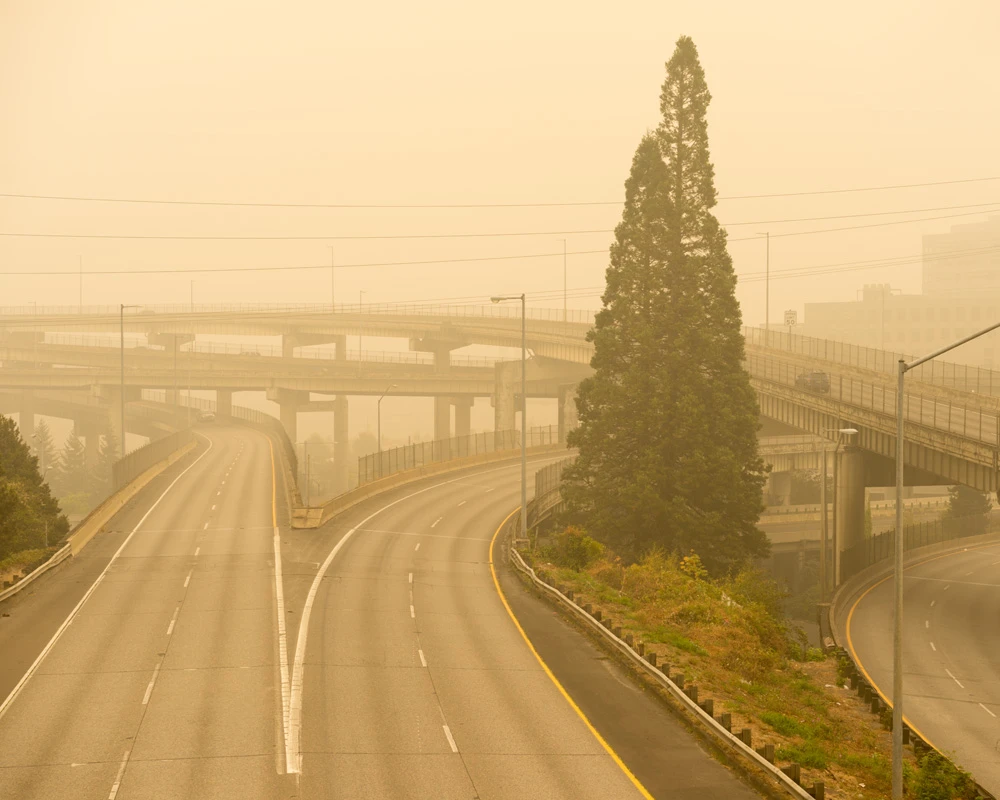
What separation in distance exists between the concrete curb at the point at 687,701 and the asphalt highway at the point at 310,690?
55cm

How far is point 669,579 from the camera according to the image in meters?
36.6

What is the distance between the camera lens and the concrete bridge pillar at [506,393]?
108 metres

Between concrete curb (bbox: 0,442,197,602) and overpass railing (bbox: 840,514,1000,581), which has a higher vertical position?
concrete curb (bbox: 0,442,197,602)

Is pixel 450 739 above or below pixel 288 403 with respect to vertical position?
below

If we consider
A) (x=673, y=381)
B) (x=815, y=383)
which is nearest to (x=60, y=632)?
(x=673, y=381)

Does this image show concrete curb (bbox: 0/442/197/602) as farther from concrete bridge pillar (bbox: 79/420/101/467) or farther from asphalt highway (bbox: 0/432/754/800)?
concrete bridge pillar (bbox: 79/420/101/467)

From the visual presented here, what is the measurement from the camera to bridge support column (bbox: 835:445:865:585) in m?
61.7

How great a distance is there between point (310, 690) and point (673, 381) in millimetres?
28087

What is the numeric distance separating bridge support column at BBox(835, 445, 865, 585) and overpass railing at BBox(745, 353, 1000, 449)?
3305mm

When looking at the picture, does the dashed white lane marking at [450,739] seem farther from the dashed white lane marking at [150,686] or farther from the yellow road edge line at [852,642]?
the yellow road edge line at [852,642]

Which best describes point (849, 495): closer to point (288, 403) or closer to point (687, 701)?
point (687, 701)

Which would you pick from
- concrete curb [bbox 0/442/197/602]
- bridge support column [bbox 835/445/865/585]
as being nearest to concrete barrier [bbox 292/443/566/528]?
concrete curb [bbox 0/442/197/602]

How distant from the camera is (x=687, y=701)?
76.0 ft

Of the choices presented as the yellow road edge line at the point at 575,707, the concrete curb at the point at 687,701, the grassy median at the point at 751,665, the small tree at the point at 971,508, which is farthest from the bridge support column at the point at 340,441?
the concrete curb at the point at 687,701
